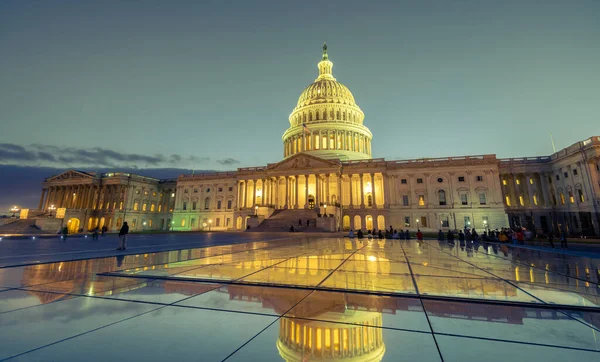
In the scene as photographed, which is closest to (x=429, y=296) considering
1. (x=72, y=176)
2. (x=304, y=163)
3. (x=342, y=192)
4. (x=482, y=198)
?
(x=304, y=163)

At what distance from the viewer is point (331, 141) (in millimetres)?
79750

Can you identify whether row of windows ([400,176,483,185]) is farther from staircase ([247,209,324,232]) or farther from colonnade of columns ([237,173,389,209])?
staircase ([247,209,324,232])

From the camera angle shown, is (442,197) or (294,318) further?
(442,197)

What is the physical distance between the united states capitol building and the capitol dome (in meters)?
0.33

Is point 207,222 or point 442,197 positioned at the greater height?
point 442,197

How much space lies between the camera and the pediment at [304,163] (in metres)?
61.2

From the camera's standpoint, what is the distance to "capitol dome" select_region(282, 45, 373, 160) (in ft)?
258

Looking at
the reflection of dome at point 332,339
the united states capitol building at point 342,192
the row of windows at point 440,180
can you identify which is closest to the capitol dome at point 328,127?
the united states capitol building at point 342,192

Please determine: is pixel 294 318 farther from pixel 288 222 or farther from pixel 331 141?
pixel 331 141

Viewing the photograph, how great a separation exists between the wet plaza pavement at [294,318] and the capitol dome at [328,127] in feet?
226

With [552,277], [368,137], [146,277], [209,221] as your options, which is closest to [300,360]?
[146,277]

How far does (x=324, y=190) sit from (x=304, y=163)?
8080 mm

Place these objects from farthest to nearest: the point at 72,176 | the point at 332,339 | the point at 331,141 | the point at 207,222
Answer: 1. the point at 72,176
2. the point at 331,141
3. the point at 207,222
4. the point at 332,339

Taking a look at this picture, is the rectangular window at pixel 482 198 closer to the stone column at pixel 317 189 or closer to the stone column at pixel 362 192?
the stone column at pixel 362 192
